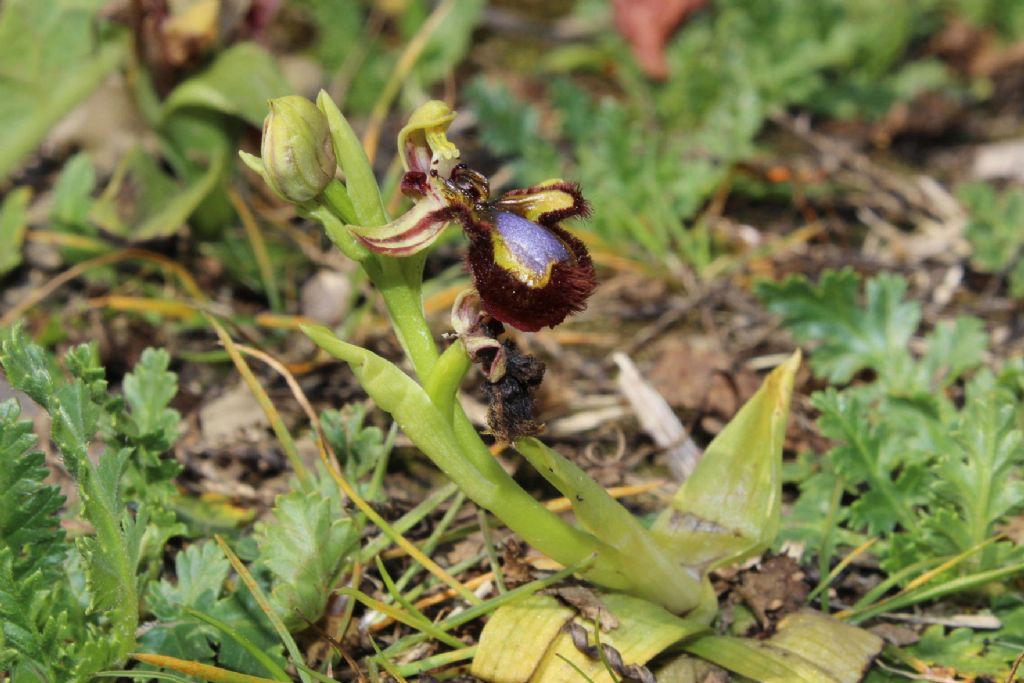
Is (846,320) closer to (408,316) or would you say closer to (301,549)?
(408,316)

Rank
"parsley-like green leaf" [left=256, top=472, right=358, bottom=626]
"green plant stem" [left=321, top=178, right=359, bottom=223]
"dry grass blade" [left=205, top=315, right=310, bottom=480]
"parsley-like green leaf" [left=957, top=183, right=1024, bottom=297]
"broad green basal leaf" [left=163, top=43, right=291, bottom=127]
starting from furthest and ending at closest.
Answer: "parsley-like green leaf" [left=957, top=183, right=1024, bottom=297] < "broad green basal leaf" [left=163, top=43, right=291, bottom=127] < "dry grass blade" [left=205, top=315, right=310, bottom=480] < "parsley-like green leaf" [left=256, top=472, right=358, bottom=626] < "green plant stem" [left=321, top=178, right=359, bottom=223]

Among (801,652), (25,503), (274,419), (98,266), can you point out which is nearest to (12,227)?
(98,266)

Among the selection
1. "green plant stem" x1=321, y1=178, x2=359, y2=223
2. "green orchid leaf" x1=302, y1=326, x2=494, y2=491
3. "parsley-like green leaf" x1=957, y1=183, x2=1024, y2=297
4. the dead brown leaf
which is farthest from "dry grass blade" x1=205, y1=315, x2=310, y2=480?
the dead brown leaf

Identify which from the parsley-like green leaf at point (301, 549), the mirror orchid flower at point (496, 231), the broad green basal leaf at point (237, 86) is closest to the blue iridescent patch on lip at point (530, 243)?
the mirror orchid flower at point (496, 231)

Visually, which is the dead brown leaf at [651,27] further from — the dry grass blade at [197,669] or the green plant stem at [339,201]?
the dry grass blade at [197,669]

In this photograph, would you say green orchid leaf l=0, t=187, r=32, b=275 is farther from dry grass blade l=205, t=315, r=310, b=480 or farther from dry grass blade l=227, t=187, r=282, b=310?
dry grass blade l=205, t=315, r=310, b=480

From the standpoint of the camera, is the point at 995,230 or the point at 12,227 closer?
the point at 12,227

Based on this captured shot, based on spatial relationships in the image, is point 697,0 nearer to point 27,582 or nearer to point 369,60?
point 369,60
